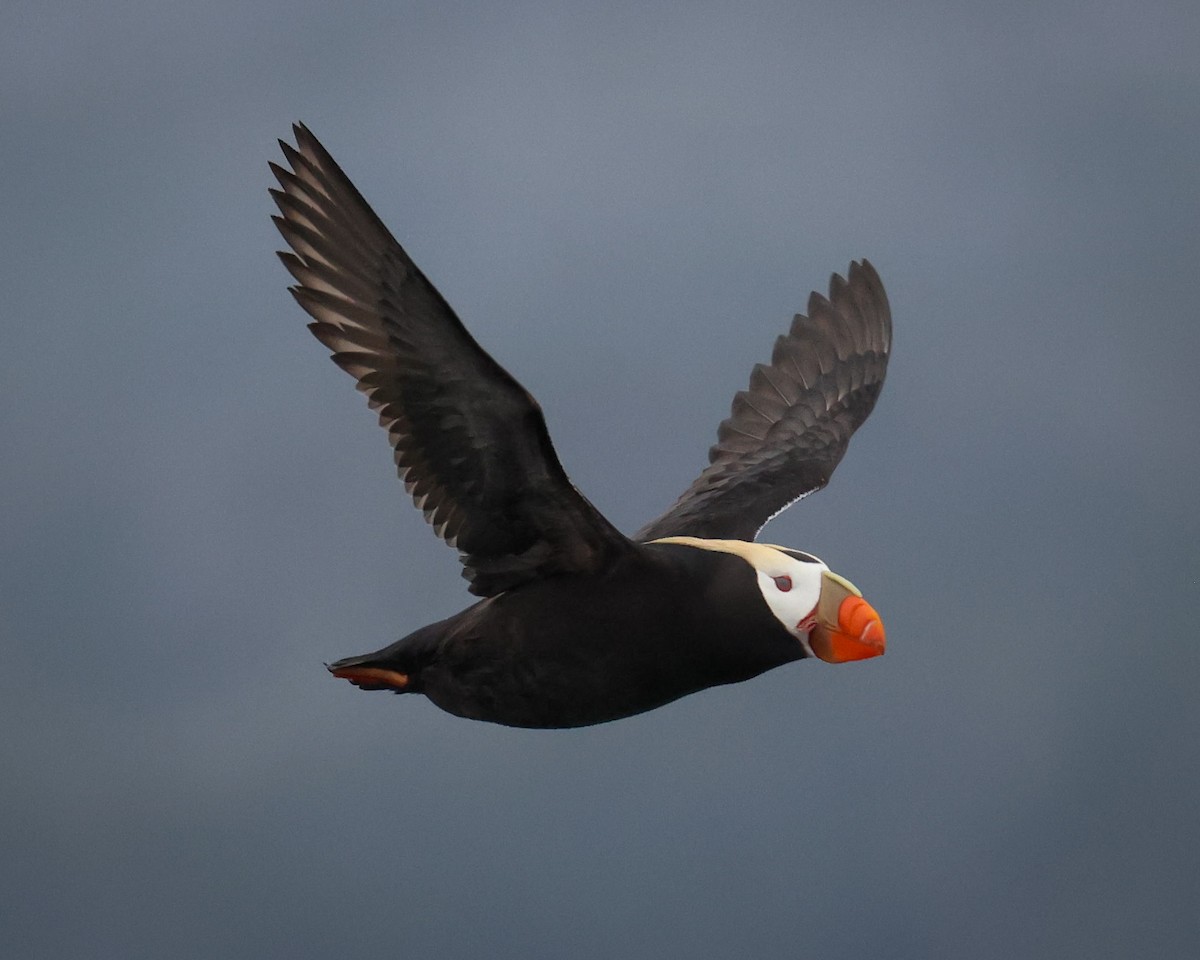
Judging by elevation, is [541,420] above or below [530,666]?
above

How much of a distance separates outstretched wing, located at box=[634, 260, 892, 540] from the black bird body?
130cm

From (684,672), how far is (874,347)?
3.14m

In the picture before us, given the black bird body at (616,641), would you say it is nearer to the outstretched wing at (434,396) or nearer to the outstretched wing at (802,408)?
the outstretched wing at (434,396)

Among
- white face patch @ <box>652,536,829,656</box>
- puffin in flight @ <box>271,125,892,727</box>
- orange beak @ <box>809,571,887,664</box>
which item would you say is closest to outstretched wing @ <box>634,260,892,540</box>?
puffin in flight @ <box>271,125,892,727</box>

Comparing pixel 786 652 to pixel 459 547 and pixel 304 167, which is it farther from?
pixel 304 167

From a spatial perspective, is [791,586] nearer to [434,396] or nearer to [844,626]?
[844,626]

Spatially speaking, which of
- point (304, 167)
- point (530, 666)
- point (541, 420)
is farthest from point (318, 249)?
point (530, 666)

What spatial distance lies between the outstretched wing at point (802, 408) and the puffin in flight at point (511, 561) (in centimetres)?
128

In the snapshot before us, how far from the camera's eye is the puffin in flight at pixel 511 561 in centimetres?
630

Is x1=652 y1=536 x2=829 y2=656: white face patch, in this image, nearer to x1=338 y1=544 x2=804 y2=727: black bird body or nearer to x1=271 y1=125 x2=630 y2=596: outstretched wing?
x1=338 y1=544 x2=804 y2=727: black bird body

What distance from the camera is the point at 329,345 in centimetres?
646

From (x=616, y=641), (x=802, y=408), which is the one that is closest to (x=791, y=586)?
(x=616, y=641)

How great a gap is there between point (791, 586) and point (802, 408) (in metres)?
2.63

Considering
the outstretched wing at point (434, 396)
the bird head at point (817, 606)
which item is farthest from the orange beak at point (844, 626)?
the outstretched wing at point (434, 396)
